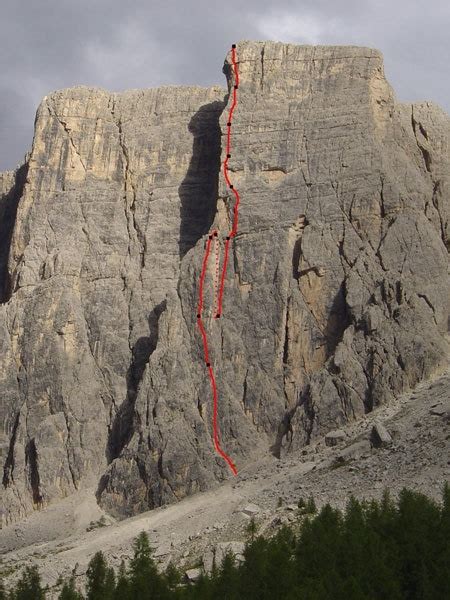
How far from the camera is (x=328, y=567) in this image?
6175 centimetres

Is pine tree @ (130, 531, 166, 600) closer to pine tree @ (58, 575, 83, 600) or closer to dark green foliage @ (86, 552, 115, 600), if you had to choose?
dark green foliage @ (86, 552, 115, 600)

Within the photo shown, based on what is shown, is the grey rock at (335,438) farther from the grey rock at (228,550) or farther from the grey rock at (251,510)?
the grey rock at (228,550)

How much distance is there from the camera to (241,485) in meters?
78.1

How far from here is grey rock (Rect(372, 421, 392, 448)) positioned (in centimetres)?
7475

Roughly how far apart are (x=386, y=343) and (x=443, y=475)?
12.5 metres

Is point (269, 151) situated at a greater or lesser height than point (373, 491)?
greater

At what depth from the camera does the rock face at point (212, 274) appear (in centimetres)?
8181

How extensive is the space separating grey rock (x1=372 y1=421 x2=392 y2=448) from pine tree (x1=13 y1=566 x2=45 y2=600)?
18.0 metres

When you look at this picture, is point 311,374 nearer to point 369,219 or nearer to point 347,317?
point 347,317

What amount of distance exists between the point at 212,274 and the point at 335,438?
1423cm

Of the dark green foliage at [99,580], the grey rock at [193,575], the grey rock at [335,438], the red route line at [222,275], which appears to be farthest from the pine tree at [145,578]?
the red route line at [222,275]

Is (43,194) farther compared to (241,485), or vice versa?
(43,194)

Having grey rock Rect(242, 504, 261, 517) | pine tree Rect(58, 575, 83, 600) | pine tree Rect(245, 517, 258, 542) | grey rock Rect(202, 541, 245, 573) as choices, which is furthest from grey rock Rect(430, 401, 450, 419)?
pine tree Rect(58, 575, 83, 600)

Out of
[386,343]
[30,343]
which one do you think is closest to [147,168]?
[30,343]
